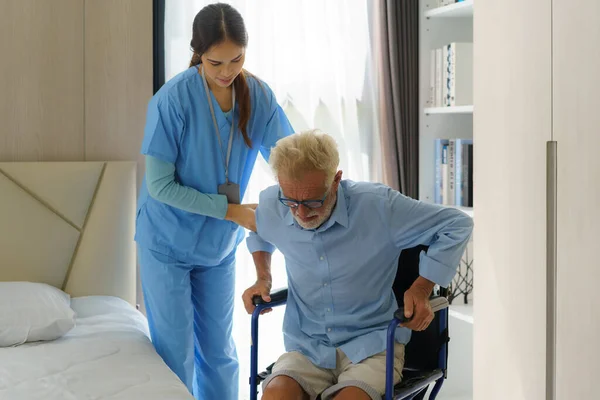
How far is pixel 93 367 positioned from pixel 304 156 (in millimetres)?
923

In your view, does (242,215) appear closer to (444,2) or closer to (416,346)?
(416,346)

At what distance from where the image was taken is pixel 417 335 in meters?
2.23

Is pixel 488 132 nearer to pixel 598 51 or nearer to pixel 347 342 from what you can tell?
pixel 598 51

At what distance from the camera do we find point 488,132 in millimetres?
2312

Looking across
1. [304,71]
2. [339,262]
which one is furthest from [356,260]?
[304,71]

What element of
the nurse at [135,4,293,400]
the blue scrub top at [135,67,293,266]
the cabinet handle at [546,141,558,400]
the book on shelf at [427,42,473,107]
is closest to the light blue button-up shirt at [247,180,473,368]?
the cabinet handle at [546,141,558,400]

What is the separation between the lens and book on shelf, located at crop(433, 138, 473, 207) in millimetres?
3291

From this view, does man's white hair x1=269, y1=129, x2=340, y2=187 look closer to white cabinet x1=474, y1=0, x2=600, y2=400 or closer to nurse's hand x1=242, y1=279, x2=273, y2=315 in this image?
nurse's hand x1=242, y1=279, x2=273, y2=315

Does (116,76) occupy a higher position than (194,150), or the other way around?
(116,76)

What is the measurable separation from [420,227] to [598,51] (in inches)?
24.5

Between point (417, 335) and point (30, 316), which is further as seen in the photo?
point (30, 316)

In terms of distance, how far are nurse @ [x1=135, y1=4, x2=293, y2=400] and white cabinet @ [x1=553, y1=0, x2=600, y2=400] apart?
981 mm

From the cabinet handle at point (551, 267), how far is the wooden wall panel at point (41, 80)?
77.3 inches

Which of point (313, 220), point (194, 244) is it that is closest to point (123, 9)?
point (194, 244)
